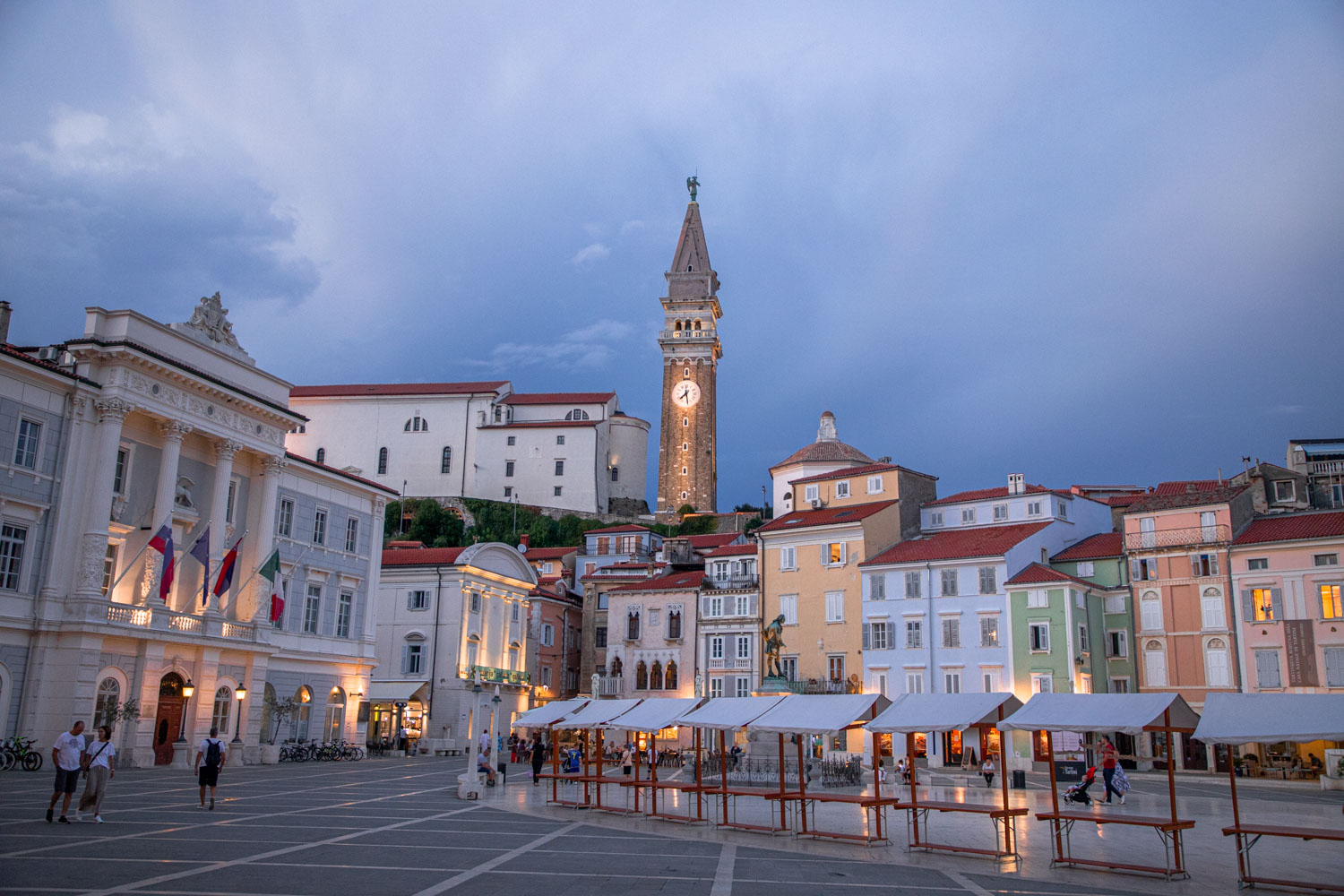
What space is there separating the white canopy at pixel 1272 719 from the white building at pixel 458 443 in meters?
99.0

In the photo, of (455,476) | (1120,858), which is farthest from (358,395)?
(1120,858)

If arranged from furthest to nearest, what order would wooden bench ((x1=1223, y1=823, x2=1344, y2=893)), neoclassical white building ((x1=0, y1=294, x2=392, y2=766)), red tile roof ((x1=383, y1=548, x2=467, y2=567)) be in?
1. red tile roof ((x1=383, y1=548, x2=467, y2=567))
2. neoclassical white building ((x1=0, y1=294, x2=392, y2=766))
3. wooden bench ((x1=1223, y1=823, x2=1344, y2=893))

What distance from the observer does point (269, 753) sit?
139 feet

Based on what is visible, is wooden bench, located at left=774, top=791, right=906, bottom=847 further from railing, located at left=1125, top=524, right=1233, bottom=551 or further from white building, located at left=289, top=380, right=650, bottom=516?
white building, located at left=289, top=380, right=650, bottom=516

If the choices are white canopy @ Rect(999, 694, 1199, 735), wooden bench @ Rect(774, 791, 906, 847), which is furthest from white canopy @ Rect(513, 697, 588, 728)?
white canopy @ Rect(999, 694, 1199, 735)

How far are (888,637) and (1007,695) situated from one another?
36.5 metres

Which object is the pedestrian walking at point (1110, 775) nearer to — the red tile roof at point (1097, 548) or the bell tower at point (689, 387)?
the red tile roof at point (1097, 548)

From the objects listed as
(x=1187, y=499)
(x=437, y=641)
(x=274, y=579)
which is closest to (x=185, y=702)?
(x=274, y=579)

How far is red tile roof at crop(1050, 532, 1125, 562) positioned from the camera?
176ft

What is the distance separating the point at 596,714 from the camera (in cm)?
2747

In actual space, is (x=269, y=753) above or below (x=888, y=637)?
below

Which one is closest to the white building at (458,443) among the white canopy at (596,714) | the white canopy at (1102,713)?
the white canopy at (596,714)

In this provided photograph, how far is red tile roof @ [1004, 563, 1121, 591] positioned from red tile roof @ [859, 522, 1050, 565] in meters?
1.39

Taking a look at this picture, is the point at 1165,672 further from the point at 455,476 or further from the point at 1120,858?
the point at 455,476
